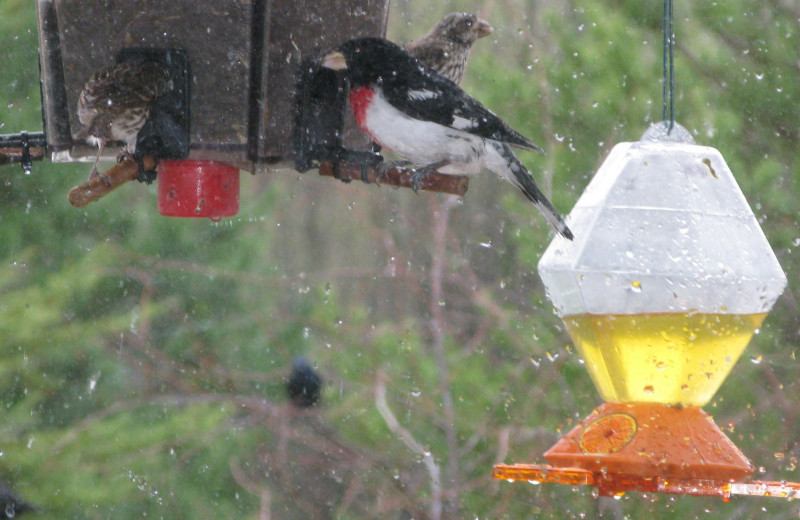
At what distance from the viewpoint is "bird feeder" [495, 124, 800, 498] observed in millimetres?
2568

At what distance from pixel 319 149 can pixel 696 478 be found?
140cm

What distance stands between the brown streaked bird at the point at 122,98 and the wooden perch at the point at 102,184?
4.7 inches

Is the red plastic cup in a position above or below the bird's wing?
below

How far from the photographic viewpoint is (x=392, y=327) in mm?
6496

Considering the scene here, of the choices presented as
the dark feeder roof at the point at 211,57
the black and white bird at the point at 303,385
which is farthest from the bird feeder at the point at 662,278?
the black and white bird at the point at 303,385

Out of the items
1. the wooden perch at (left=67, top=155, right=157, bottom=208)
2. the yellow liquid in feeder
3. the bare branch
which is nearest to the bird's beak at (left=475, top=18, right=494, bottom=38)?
the yellow liquid in feeder

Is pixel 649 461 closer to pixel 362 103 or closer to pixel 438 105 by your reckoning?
pixel 438 105

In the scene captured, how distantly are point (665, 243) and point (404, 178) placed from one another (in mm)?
715

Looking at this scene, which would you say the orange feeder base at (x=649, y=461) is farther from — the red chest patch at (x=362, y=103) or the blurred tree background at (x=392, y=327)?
the blurred tree background at (x=392, y=327)

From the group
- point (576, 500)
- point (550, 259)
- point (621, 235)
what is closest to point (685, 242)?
point (621, 235)

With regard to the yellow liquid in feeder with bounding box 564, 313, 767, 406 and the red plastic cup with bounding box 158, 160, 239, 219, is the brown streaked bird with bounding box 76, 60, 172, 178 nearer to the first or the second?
the red plastic cup with bounding box 158, 160, 239, 219

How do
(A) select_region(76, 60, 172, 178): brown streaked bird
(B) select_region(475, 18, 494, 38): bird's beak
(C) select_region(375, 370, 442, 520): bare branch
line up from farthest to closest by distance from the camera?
(C) select_region(375, 370, 442, 520): bare branch, (B) select_region(475, 18, 494, 38): bird's beak, (A) select_region(76, 60, 172, 178): brown streaked bird

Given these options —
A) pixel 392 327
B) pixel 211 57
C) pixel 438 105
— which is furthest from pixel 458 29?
pixel 392 327

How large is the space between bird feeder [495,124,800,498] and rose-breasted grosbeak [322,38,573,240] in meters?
0.23
